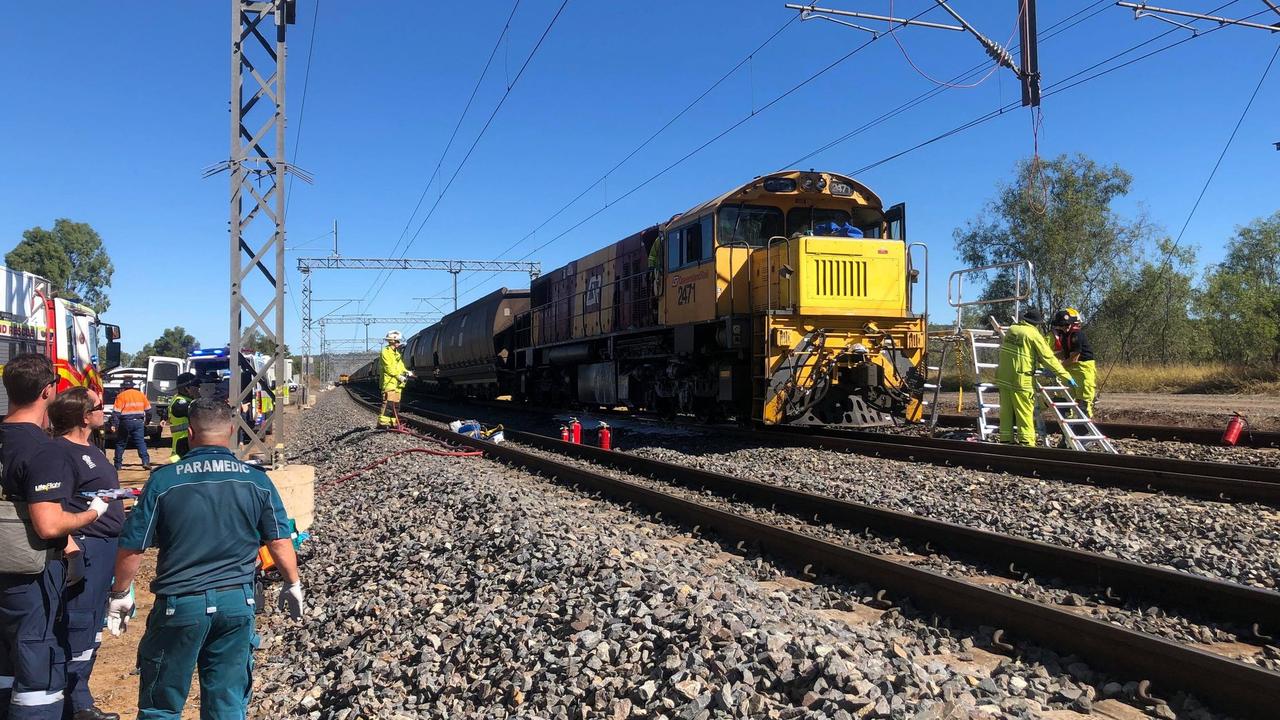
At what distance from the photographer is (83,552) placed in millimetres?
3629

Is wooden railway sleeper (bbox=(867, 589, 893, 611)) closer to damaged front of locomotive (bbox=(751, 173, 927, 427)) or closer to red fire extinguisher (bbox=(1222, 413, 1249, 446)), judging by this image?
damaged front of locomotive (bbox=(751, 173, 927, 427))

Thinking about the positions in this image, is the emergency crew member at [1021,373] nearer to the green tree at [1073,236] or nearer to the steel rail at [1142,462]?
the steel rail at [1142,462]

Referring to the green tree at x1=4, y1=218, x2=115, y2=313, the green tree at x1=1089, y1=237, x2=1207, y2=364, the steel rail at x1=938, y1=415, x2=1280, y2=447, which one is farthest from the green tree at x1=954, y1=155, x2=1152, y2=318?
the green tree at x1=4, y1=218, x2=115, y2=313

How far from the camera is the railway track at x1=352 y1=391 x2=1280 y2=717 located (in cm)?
328

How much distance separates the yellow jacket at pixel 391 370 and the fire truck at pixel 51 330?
4365mm

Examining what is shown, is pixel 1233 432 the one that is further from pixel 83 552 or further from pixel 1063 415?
pixel 83 552

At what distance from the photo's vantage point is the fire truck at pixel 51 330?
933 cm

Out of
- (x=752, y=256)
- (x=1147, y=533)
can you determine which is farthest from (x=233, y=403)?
(x=1147, y=533)

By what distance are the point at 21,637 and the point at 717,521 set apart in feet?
15.6

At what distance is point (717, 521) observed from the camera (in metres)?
6.71

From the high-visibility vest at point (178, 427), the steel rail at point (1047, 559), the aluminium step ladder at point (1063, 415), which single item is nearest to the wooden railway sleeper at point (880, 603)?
the steel rail at point (1047, 559)

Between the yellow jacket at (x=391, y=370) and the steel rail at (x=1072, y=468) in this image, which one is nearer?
the steel rail at (x=1072, y=468)

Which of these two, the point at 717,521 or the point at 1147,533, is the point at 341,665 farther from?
the point at 1147,533

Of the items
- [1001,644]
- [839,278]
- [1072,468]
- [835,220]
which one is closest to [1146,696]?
[1001,644]
